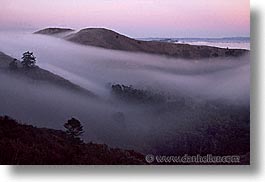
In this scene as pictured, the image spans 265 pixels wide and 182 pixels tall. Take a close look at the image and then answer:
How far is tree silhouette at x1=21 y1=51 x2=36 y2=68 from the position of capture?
1.68 meters

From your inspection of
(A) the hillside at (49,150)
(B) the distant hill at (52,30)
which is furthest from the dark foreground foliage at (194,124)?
(B) the distant hill at (52,30)

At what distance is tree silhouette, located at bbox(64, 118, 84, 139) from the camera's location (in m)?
1.66

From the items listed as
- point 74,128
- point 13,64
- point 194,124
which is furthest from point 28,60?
point 194,124

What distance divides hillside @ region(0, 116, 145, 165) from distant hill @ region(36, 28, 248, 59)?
1.00ft

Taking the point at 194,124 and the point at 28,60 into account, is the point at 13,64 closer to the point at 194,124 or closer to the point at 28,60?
the point at 28,60

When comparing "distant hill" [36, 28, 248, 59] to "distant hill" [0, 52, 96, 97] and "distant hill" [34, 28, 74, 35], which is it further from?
"distant hill" [0, 52, 96, 97]

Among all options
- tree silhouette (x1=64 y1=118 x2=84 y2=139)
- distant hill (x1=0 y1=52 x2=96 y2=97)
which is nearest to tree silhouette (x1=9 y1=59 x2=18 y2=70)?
distant hill (x1=0 y1=52 x2=96 y2=97)

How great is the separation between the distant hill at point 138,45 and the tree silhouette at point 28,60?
77 mm

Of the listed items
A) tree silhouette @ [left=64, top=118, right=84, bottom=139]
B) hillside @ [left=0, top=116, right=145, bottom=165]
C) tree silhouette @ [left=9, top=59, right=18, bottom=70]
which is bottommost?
hillside @ [left=0, top=116, right=145, bottom=165]

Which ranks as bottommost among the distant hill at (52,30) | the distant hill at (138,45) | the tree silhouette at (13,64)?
the tree silhouette at (13,64)

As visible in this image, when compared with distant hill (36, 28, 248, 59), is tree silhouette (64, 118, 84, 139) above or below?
below

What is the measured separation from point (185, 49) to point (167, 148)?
1.02ft

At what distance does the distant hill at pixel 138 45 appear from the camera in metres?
1.67

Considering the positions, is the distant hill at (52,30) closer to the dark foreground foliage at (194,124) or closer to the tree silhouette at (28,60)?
the tree silhouette at (28,60)
